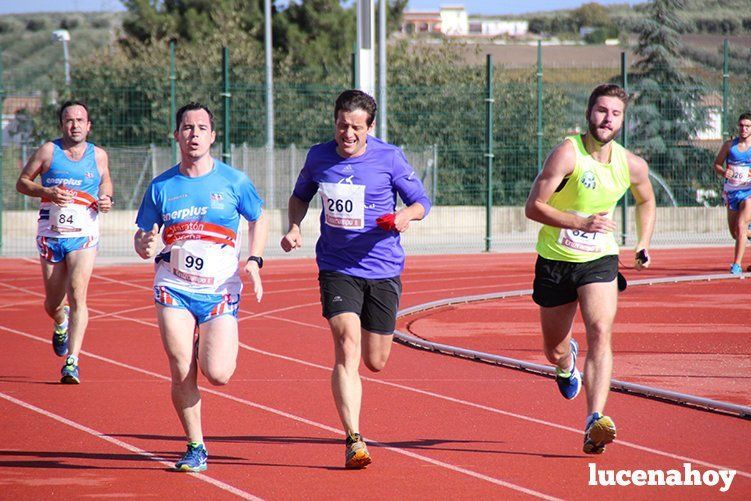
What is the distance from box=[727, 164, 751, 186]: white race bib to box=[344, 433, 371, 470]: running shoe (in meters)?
11.0

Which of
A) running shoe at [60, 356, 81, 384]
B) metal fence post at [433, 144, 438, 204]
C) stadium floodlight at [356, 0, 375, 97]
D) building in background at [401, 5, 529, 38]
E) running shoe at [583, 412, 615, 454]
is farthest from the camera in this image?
building in background at [401, 5, 529, 38]

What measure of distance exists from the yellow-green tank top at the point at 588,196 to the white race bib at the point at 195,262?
6.71 ft

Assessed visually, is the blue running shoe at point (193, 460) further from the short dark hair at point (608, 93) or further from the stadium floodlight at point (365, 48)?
the stadium floodlight at point (365, 48)

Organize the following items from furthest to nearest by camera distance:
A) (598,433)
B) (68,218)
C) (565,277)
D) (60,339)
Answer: (60,339) → (68,218) → (565,277) → (598,433)

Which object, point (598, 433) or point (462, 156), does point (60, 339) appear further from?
point (462, 156)

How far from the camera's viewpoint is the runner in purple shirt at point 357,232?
6.79m

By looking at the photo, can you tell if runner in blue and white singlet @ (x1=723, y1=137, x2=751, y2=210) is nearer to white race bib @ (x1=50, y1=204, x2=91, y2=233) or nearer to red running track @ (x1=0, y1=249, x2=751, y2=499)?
red running track @ (x1=0, y1=249, x2=751, y2=499)

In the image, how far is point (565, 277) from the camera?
721 centimetres

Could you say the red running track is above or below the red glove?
below

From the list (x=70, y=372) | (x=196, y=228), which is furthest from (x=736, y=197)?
(x=196, y=228)

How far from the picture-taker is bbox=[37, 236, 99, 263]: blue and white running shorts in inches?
376

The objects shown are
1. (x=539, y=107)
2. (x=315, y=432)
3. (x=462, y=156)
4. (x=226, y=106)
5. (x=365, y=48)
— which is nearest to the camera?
(x=315, y=432)

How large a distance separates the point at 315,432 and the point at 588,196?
2240mm

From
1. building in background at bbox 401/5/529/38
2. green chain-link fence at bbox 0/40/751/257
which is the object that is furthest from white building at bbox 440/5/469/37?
green chain-link fence at bbox 0/40/751/257
